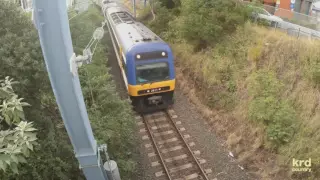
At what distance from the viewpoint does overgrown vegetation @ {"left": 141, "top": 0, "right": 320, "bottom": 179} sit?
815cm

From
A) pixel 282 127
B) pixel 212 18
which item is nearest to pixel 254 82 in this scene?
pixel 282 127

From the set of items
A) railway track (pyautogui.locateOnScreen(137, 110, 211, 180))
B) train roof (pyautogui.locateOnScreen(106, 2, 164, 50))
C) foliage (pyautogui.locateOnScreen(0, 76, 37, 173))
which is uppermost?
foliage (pyautogui.locateOnScreen(0, 76, 37, 173))

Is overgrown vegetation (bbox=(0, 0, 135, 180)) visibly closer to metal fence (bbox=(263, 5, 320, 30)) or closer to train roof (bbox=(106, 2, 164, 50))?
train roof (bbox=(106, 2, 164, 50))

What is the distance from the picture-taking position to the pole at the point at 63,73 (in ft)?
13.4

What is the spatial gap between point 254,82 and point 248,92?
441mm

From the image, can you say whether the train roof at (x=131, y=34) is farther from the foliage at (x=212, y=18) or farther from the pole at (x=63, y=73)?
the pole at (x=63, y=73)

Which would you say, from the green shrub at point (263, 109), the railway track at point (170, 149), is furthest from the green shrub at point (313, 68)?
the railway track at point (170, 149)

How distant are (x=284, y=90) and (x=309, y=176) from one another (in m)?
3.09

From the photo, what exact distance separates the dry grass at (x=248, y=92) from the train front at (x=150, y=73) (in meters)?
2.14

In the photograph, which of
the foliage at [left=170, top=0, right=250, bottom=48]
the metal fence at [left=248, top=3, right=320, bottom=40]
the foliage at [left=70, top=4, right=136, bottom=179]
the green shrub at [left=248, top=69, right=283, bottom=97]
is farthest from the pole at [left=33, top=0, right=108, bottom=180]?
the metal fence at [left=248, top=3, right=320, bottom=40]

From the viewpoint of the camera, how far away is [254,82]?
32.6 ft

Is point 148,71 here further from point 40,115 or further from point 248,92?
point 40,115

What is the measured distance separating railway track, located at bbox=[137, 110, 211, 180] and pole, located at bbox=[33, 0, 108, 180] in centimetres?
336

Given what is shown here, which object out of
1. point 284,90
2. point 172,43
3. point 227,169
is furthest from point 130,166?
point 172,43
